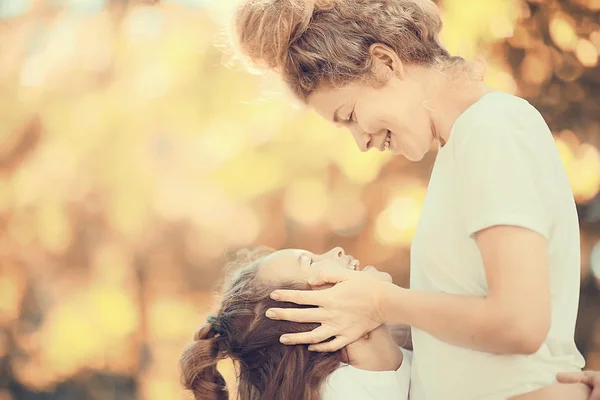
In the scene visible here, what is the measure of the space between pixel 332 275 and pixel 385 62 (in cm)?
48

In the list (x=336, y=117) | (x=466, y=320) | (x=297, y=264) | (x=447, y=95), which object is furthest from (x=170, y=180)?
(x=466, y=320)

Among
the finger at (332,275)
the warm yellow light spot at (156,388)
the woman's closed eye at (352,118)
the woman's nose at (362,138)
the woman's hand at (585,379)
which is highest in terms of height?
the woman's closed eye at (352,118)

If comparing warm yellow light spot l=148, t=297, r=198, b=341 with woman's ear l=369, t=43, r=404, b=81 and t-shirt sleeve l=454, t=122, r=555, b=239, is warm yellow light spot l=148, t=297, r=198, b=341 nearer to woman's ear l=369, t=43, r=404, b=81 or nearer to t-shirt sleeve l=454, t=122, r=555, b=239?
woman's ear l=369, t=43, r=404, b=81

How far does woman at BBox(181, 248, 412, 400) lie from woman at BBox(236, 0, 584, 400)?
0.06m

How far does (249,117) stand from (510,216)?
2.33m

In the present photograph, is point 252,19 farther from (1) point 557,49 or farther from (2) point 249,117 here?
(1) point 557,49

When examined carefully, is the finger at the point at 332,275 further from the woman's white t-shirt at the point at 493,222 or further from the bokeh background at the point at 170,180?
the bokeh background at the point at 170,180

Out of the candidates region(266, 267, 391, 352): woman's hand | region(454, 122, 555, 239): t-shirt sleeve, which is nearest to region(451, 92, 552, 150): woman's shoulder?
region(454, 122, 555, 239): t-shirt sleeve

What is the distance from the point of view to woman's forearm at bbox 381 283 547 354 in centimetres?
127

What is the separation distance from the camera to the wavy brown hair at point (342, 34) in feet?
4.93

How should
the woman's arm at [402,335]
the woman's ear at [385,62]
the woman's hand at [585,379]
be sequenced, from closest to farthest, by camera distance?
the woman's hand at [585,379] < the woman's ear at [385,62] < the woman's arm at [402,335]

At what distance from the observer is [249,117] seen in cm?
346

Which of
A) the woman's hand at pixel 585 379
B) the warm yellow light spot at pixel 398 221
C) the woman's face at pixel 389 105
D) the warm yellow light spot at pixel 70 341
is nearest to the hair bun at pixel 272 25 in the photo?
the woman's face at pixel 389 105

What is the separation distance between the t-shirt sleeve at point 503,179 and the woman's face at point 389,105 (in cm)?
19
